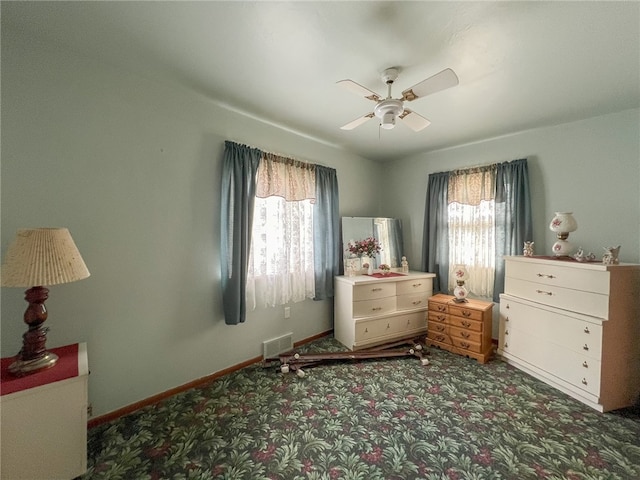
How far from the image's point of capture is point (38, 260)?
1.18 meters

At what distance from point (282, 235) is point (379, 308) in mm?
1451

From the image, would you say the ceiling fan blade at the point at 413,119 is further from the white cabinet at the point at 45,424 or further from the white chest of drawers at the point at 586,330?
the white cabinet at the point at 45,424

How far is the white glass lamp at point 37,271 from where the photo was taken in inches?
45.6

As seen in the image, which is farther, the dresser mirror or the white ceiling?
the dresser mirror

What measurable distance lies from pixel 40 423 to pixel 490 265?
393 centimetres

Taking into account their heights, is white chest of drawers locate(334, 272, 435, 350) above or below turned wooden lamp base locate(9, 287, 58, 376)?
below

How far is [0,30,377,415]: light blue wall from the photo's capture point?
1442mm

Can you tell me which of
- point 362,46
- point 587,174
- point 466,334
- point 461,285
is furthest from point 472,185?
point 362,46

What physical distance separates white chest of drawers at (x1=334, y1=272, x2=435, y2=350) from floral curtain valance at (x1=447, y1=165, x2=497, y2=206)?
3.56 feet

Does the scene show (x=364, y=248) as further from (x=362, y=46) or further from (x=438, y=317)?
(x=362, y=46)

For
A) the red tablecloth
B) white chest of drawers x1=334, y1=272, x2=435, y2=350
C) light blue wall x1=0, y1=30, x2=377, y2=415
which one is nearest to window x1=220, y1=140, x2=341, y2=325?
light blue wall x1=0, y1=30, x2=377, y2=415

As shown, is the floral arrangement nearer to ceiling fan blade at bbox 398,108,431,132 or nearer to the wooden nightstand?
the wooden nightstand

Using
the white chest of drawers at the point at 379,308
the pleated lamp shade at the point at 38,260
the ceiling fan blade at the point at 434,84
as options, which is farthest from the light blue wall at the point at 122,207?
the ceiling fan blade at the point at 434,84

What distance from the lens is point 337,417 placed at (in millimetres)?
1773
